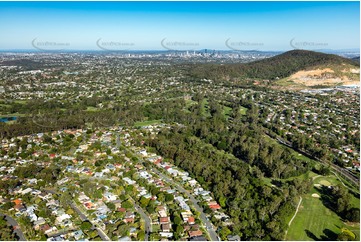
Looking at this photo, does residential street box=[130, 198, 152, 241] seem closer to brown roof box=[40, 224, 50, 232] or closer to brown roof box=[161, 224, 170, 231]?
brown roof box=[161, 224, 170, 231]

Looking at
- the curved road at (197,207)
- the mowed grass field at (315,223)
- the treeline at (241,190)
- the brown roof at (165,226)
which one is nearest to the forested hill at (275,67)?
the treeline at (241,190)

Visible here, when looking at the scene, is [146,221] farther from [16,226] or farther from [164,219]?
[16,226]

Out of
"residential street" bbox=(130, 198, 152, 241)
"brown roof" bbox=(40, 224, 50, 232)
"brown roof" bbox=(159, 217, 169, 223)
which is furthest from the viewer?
"brown roof" bbox=(159, 217, 169, 223)

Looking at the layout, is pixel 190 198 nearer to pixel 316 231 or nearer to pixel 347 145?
pixel 316 231

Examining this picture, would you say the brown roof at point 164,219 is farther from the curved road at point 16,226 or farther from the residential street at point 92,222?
the curved road at point 16,226

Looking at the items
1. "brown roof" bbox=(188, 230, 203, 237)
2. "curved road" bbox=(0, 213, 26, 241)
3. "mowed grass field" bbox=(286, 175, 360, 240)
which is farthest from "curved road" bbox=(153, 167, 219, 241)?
"curved road" bbox=(0, 213, 26, 241)

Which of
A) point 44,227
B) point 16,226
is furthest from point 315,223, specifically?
point 16,226

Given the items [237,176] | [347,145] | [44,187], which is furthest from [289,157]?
[44,187]
